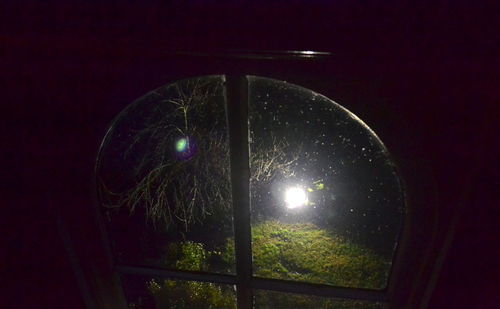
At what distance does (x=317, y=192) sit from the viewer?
166cm

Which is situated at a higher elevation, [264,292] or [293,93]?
[293,93]

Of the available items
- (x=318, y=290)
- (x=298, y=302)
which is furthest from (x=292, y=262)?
(x=298, y=302)

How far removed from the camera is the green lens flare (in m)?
1.69

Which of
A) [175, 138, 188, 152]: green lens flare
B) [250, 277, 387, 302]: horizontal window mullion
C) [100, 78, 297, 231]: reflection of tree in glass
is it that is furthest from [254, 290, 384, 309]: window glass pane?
[175, 138, 188, 152]: green lens flare

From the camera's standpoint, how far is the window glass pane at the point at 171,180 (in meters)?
1.60

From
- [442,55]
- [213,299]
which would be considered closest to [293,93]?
[442,55]

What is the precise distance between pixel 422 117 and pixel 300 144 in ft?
1.68

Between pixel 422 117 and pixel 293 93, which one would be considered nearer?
pixel 422 117

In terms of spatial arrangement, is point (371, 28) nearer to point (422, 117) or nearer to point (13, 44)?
point (422, 117)

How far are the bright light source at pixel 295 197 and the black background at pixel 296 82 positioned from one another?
1.63 feet

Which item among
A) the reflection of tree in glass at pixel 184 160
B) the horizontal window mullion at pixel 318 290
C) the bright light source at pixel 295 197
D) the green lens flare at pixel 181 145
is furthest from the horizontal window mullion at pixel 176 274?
the green lens flare at pixel 181 145

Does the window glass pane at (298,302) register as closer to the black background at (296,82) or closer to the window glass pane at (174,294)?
the window glass pane at (174,294)

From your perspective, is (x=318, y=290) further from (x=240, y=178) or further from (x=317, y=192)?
(x=240, y=178)

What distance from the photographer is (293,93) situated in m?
1.44
